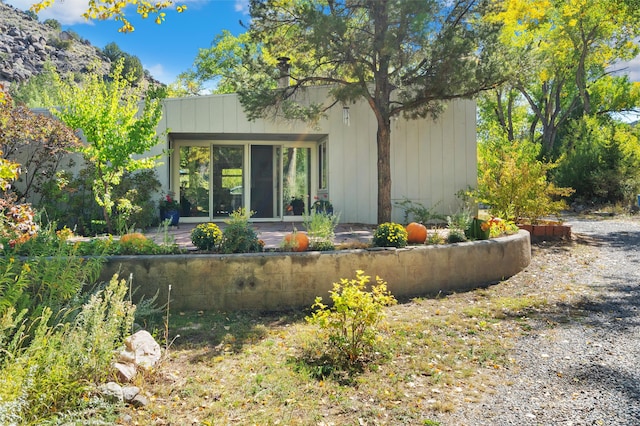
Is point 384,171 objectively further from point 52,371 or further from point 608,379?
point 52,371

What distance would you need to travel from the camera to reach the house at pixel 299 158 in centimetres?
1038

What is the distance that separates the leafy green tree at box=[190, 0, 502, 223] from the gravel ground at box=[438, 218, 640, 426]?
4009 millimetres

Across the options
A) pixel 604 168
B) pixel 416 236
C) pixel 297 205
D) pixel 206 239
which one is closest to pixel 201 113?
pixel 297 205

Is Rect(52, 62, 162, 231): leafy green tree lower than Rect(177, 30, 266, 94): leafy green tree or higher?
lower

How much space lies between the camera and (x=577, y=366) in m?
3.28

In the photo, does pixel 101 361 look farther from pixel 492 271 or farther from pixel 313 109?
pixel 313 109

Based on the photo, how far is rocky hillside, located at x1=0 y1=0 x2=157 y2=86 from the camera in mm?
43469

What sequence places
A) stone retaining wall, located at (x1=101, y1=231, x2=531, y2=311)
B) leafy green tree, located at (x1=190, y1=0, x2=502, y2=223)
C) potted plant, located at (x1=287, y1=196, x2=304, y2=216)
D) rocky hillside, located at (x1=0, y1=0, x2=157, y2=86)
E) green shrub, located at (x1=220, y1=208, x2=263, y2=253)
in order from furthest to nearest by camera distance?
1. rocky hillside, located at (x1=0, y1=0, x2=157, y2=86)
2. potted plant, located at (x1=287, y1=196, x2=304, y2=216)
3. leafy green tree, located at (x1=190, y1=0, x2=502, y2=223)
4. green shrub, located at (x1=220, y1=208, x2=263, y2=253)
5. stone retaining wall, located at (x1=101, y1=231, x2=531, y2=311)

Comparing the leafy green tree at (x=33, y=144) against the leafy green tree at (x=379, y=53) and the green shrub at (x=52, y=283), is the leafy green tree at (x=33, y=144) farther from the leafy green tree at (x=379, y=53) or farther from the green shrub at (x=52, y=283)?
the green shrub at (x=52, y=283)

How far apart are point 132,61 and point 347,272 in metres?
52.6

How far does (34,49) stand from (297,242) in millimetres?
55344

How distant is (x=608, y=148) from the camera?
14.9 metres

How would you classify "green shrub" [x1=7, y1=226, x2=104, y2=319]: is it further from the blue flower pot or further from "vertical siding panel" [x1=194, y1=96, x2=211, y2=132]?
"vertical siding panel" [x1=194, y1=96, x2=211, y2=132]

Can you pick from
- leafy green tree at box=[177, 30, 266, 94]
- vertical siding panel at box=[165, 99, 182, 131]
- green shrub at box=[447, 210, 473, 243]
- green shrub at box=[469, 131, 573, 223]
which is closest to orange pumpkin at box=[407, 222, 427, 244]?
green shrub at box=[447, 210, 473, 243]
